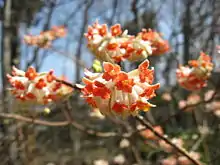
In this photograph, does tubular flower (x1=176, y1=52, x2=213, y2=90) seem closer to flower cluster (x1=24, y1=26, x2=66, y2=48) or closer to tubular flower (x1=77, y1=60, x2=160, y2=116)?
tubular flower (x1=77, y1=60, x2=160, y2=116)

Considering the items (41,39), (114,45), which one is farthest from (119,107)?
(41,39)

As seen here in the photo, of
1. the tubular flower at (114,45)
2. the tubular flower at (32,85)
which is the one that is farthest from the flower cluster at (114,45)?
the tubular flower at (32,85)

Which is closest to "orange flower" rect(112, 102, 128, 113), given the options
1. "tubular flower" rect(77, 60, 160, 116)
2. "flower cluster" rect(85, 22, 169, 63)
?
"tubular flower" rect(77, 60, 160, 116)

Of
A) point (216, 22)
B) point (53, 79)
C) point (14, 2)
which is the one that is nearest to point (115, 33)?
point (53, 79)

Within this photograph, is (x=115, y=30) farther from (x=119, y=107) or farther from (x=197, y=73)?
(x=197, y=73)

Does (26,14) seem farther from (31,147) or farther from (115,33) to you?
(115,33)

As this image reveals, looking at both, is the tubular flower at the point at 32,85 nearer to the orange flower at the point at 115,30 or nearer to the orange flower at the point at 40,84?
the orange flower at the point at 40,84
